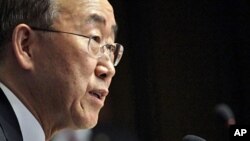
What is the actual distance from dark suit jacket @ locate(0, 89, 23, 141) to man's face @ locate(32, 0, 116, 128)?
8 centimetres

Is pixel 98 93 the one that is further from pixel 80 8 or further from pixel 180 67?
pixel 180 67

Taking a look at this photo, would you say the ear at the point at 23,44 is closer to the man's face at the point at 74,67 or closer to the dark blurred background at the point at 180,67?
the man's face at the point at 74,67

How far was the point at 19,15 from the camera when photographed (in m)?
1.08

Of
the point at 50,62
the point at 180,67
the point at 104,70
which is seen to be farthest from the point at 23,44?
the point at 180,67

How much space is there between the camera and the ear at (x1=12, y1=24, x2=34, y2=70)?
107 centimetres

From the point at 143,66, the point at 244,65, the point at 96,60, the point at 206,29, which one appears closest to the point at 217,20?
the point at 206,29

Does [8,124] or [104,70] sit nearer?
[8,124]

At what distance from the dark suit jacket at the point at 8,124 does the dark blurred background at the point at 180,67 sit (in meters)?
2.04

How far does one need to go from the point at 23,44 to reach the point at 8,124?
0.16 metres

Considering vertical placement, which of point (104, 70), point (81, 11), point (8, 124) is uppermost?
point (81, 11)

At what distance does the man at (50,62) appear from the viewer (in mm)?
1075

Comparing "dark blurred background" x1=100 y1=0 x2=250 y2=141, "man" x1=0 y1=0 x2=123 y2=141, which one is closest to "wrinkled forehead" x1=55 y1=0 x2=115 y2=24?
"man" x1=0 y1=0 x2=123 y2=141

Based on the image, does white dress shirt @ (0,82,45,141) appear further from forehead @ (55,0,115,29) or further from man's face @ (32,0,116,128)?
forehead @ (55,0,115,29)

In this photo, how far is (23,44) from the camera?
1085mm
